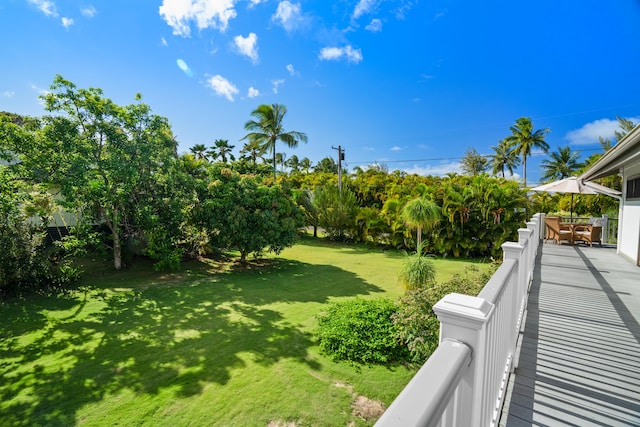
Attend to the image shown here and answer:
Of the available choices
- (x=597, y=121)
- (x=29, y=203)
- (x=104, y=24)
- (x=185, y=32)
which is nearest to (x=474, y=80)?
(x=597, y=121)

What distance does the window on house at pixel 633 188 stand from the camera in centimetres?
745

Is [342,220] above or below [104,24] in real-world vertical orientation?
below

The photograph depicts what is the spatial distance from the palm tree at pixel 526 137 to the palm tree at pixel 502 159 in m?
4.44

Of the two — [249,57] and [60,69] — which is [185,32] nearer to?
[249,57]

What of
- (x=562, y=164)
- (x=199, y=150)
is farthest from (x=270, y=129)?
(x=562, y=164)

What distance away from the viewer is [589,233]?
9.95 meters

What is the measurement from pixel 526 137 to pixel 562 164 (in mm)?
5556

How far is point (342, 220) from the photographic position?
1648cm

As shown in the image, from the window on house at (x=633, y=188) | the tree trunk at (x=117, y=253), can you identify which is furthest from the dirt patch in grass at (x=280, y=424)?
the window on house at (x=633, y=188)

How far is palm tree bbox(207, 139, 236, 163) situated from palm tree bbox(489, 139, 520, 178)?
33.1 metres

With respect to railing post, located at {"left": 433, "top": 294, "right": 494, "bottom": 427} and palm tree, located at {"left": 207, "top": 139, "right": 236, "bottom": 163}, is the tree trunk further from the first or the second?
palm tree, located at {"left": 207, "top": 139, "right": 236, "bottom": 163}

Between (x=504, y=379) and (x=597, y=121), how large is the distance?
1205 inches

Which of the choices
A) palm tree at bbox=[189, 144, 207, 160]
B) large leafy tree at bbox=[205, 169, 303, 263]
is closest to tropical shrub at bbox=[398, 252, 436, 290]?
large leafy tree at bbox=[205, 169, 303, 263]

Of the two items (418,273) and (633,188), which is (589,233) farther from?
(418,273)
